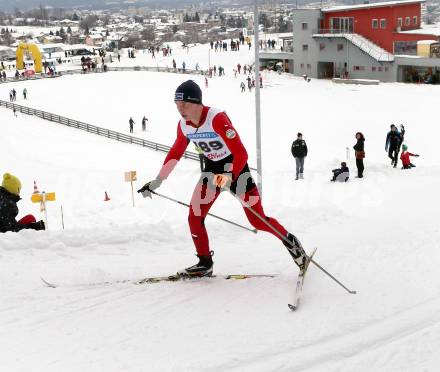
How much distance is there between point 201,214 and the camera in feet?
18.3

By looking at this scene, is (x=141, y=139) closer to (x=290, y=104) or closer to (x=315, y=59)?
(x=290, y=104)

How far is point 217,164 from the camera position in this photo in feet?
17.7

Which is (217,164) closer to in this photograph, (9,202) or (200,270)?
(200,270)

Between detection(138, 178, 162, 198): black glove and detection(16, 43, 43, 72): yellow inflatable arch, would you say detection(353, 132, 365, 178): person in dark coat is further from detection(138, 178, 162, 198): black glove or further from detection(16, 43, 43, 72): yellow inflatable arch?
detection(16, 43, 43, 72): yellow inflatable arch

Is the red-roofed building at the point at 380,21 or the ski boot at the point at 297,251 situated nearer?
the ski boot at the point at 297,251

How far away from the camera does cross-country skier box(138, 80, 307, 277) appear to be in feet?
16.8

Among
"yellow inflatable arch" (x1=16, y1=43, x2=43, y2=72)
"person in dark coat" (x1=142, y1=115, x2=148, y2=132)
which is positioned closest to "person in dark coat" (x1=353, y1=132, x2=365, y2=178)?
"person in dark coat" (x1=142, y1=115, x2=148, y2=132)

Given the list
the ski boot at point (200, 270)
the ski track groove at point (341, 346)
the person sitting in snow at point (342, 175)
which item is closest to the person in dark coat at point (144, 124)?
the person sitting in snow at point (342, 175)

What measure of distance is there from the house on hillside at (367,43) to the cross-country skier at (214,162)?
4243cm

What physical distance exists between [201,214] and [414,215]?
180 inches

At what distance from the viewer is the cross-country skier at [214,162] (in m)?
5.12

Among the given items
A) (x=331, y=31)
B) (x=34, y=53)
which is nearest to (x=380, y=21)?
(x=331, y=31)

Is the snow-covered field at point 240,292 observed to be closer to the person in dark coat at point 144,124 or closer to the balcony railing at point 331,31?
the person in dark coat at point 144,124

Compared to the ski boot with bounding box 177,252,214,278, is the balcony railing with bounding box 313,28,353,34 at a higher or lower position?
higher
